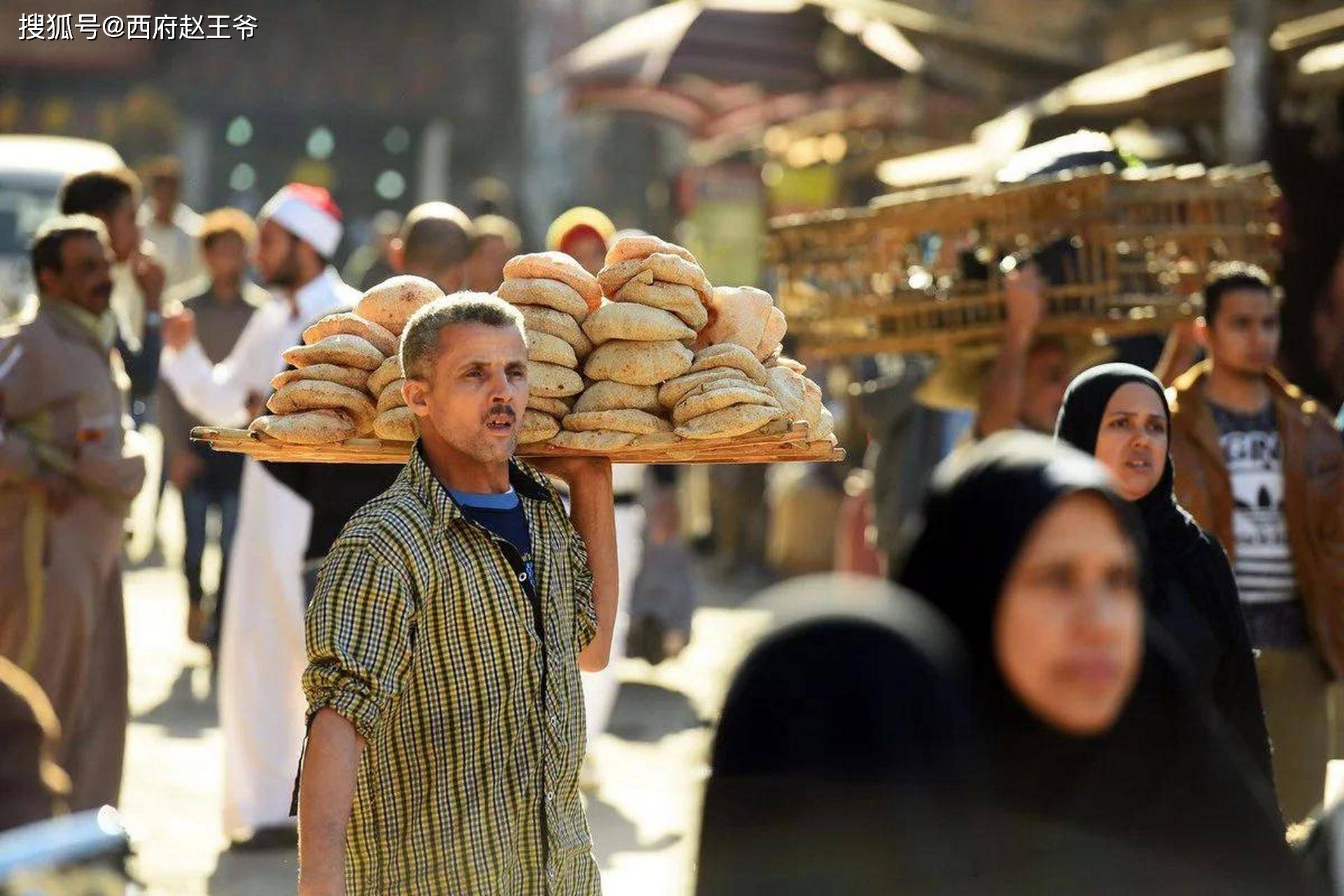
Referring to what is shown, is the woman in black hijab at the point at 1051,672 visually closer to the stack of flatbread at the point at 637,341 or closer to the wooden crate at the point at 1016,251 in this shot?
the stack of flatbread at the point at 637,341

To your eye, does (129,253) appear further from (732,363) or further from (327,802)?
(327,802)

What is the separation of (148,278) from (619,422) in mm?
4593

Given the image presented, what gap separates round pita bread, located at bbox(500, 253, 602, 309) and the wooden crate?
2355 mm

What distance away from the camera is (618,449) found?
13.0 feet

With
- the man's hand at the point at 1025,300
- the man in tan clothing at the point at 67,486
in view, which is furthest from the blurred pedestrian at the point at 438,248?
the man's hand at the point at 1025,300

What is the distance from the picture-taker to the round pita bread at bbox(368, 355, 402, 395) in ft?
13.4

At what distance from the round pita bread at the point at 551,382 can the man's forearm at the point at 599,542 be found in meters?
0.18

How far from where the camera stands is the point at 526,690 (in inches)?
149

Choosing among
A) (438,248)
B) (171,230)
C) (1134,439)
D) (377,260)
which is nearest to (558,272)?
(1134,439)

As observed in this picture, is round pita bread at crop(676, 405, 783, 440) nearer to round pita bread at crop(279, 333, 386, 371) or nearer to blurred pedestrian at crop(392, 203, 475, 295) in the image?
round pita bread at crop(279, 333, 386, 371)

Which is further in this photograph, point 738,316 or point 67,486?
point 67,486

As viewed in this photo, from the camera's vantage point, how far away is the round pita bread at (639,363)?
159 inches

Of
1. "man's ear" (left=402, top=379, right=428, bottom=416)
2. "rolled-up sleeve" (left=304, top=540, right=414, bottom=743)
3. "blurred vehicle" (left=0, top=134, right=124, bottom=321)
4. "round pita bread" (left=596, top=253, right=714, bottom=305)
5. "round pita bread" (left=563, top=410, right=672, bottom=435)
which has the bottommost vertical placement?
"rolled-up sleeve" (left=304, top=540, right=414, bottom=743)

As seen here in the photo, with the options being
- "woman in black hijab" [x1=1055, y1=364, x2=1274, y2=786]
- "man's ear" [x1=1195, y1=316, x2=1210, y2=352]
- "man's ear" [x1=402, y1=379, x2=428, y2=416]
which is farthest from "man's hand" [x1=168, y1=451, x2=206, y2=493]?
"man's ear" [x1=402, y1=379, x2=428, y2=416]
